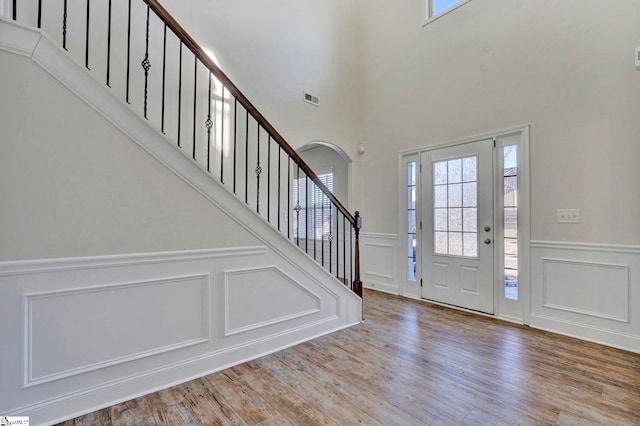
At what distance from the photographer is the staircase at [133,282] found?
1619mm

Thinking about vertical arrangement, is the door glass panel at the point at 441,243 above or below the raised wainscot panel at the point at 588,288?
above

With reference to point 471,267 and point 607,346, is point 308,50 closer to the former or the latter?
point 471,267

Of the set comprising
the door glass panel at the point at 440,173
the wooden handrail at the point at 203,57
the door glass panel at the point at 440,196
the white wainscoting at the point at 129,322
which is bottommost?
the white wainscoting at the point at 129,322

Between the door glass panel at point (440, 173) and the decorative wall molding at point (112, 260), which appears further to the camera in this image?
the door glass panel at point (440, 173)

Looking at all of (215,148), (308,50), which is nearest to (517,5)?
(308,50)

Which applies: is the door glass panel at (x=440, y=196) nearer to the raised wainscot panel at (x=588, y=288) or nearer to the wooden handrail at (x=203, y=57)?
the raised wainscot panel at (x=588, y=288)

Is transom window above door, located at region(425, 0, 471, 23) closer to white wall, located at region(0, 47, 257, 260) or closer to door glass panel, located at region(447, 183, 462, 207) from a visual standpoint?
door glass panel, located at region(447, 183, 462, 207)

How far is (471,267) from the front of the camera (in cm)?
362

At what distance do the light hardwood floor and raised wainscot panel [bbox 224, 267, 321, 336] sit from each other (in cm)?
30

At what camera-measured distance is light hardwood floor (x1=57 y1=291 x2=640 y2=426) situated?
68.4 inches

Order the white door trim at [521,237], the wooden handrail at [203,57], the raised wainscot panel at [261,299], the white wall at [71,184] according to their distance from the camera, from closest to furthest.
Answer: the white wall at [71,184], the wooden handrail at [203,57], the raised wainscot panel at [261,299], the white door trim at [521,237]

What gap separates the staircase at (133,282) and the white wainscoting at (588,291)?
80.6 inches

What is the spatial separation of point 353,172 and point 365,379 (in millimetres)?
3418

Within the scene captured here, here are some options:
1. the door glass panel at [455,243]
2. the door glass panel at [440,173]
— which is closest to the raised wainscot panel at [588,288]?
the door glass panel at [455,243]
